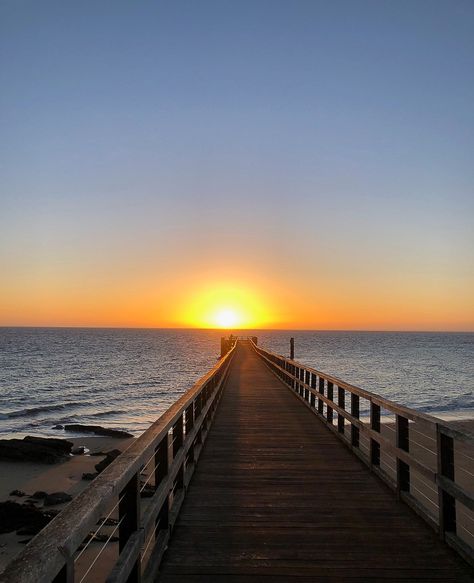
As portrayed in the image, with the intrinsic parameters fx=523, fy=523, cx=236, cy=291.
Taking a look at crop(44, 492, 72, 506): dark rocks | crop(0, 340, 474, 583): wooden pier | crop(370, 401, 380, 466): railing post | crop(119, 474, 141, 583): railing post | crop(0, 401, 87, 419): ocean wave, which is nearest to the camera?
crop(0, 340, 474, 583): wooden pier

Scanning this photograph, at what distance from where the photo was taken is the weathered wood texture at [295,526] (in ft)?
12.6

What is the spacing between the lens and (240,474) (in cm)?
668

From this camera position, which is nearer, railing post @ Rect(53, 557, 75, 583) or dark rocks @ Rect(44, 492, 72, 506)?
railing post @ Rect(53, 557, 75, 583)

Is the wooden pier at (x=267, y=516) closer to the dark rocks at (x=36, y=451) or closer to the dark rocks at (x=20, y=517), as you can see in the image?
the dark rocks at (x=20, y=517)

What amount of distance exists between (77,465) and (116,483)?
644 inches

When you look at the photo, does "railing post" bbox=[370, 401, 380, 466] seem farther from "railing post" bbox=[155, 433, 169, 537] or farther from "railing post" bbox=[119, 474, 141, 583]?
"railing post" bbox=[119, 474, 141, 583]

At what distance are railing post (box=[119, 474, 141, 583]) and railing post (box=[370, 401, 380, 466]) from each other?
3.97m

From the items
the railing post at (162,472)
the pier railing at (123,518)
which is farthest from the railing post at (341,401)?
the railing post at (162,472)

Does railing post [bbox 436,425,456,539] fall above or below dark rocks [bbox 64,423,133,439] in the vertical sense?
above

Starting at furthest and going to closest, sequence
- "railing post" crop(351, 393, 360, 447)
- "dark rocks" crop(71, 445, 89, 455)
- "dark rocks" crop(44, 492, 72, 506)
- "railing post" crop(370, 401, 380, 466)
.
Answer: "dark rocks" crop(71, 445, 89, 455), "dark rocks" crop(44, 492, 72, 506), "railing post" crop(351, 393, 360, 447), "railing post" crop(370, 401, 380, 466)

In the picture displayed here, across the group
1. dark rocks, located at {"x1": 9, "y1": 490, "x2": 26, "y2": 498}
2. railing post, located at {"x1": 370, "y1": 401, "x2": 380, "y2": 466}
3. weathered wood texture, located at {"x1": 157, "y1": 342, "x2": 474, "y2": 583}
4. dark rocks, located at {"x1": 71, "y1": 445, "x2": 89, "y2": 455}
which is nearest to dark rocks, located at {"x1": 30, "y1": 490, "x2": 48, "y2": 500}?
dark rocks, located at {"x1": 9, "y1": 490, "x2": 26, "y2": 498}

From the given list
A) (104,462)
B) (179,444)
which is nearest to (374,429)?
(179,444)

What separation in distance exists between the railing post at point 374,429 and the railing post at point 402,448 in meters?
0.85

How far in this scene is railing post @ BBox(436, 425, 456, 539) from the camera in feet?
14.2
